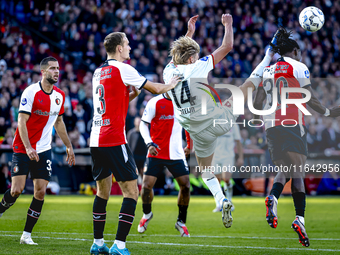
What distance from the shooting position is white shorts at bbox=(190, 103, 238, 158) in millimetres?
5949

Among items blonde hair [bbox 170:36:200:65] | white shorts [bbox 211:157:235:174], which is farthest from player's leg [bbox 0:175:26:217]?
white shorts [bbox 211:157:235:174]

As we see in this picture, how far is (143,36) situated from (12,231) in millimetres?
13730

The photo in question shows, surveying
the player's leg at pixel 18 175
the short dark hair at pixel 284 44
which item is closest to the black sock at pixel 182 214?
the player's leg at pixel 18 175

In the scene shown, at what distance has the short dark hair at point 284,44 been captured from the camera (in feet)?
20.3

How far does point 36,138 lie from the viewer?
662 cm

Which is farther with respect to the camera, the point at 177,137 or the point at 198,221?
the point at 198,221

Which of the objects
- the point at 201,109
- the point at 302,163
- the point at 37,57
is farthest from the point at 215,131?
the point at 37,57

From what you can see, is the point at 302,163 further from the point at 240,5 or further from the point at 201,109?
the point at 240,5

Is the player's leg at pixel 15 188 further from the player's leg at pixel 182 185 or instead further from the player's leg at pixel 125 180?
the player's leg at pixel 182 185

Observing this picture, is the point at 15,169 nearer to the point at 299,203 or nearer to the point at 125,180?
the point at 125,180

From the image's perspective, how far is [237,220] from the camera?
9.28m

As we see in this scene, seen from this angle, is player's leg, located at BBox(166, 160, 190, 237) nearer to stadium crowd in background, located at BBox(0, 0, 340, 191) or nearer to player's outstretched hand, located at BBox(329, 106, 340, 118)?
player's outstretched hand, located at BBox(329, 106, 340, 118)

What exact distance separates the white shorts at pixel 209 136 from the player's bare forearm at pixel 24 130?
233cm

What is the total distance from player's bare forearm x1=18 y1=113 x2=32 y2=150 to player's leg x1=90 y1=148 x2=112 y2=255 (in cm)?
138
